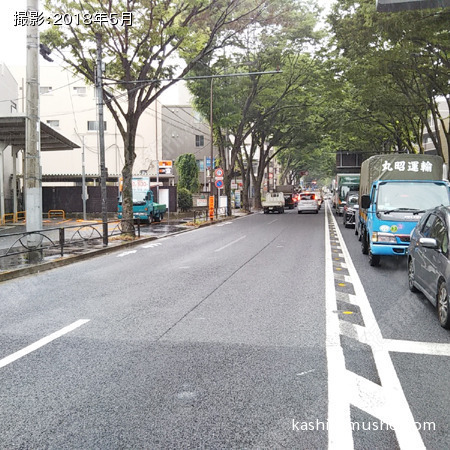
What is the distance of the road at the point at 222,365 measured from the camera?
346cm

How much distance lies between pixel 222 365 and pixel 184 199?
3723 centimetres

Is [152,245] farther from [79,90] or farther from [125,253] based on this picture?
[79,90]

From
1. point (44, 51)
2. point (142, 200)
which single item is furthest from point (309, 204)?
point (44, 51)

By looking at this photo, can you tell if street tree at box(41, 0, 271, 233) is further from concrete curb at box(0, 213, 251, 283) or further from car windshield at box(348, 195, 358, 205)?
car windshield at box(348, 195, 358, 205)

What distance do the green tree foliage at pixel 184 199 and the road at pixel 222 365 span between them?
3202cm

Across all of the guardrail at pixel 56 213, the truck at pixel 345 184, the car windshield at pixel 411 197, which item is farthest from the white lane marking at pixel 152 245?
the truck at pixel 345 184

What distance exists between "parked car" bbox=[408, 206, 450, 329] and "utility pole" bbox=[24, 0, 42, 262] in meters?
9.24

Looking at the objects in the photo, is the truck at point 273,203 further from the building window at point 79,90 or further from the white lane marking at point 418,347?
the white lane marking at point 418,347

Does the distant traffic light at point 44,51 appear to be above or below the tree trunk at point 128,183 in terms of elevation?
above

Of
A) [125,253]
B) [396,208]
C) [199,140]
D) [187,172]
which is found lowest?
[125,253]

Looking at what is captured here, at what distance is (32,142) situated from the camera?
12797 millimetres

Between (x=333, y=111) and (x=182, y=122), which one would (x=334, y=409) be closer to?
(x=333, y=111)

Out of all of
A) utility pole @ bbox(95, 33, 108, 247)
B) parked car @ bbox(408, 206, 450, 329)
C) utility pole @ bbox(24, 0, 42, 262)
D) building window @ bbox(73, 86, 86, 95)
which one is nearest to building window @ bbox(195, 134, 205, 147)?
building window @ bbox(73, 86, 86, 95)

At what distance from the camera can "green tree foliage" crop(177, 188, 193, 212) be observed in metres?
41.5
